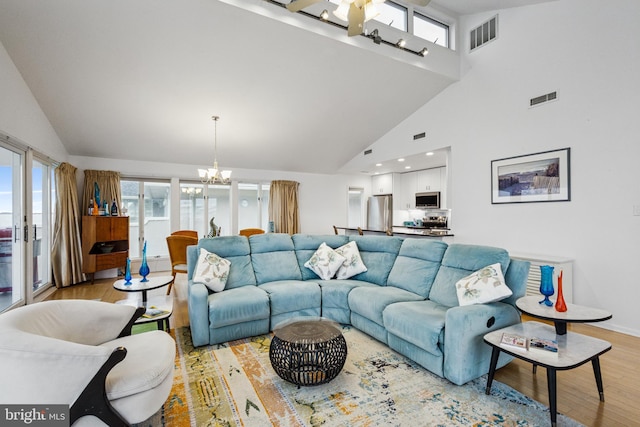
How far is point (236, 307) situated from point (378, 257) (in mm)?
1750

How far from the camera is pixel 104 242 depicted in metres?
5.50

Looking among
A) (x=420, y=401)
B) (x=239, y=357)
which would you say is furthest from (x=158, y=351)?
(x=420, y=401)

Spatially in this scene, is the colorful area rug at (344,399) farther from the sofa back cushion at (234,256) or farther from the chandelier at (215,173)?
the chandelier at (215,173)

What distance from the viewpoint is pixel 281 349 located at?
2174 mm

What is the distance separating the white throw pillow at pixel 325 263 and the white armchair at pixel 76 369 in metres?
2.07

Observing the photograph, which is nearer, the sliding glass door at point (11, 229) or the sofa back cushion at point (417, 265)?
the sofa back cushion at point (417, 265)

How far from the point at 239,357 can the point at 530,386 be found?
2.24m

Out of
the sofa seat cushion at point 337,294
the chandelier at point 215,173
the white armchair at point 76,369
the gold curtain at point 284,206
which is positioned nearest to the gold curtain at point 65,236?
the chandelier at point 215,173

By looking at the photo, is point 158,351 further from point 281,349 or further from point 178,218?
point 178,218

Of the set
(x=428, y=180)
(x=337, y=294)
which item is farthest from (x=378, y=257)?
(x=428, y=180)

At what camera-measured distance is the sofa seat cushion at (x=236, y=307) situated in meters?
2.77

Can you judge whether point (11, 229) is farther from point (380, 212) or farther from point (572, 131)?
point (380, 212)

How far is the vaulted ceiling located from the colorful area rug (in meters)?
3.54

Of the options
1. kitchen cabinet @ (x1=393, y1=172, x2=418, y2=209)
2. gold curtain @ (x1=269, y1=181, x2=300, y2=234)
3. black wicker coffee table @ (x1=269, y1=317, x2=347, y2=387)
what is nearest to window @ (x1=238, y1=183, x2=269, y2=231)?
gold curtain @ (x1=269, y1=181, x2=300, y2=234)
